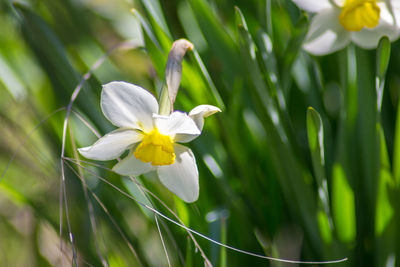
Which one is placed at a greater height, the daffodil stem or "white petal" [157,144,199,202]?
the daffodil stem

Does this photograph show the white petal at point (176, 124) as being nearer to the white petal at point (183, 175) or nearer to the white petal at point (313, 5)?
the white petal at point (183, 175)

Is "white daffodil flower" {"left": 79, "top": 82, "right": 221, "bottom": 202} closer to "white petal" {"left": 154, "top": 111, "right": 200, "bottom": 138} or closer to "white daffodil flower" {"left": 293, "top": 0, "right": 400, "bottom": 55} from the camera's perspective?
"white petal" {"left": 154, "top": 111, "right": 200, "bottom": 138}

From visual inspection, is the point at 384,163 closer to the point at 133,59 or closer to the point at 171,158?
the point at 171,158

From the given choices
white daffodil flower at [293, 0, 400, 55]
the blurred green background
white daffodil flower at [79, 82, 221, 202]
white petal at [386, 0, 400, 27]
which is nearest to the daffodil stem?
white daffodil flower at [79, 82, 221, 202]

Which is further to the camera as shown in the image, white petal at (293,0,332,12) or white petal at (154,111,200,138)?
white petal at (293,0,332,12)

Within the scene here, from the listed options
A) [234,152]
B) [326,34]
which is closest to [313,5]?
[326,34]

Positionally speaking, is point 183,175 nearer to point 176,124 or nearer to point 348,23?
point 176,124

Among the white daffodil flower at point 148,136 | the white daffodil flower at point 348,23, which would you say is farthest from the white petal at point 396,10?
the white daffodil flower at point 148,136

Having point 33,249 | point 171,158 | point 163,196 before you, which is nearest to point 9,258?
point 33,249
